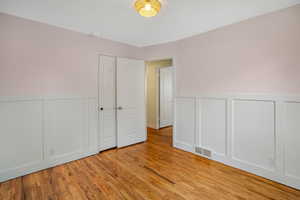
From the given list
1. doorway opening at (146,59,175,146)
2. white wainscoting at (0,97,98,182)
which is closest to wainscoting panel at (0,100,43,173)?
white wainscoting at (0,97,98,182)

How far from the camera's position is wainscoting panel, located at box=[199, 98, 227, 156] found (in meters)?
2.56

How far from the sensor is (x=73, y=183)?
2.03 m

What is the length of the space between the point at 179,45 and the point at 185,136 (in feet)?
6.44

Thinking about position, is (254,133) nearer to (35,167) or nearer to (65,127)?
(65,127)

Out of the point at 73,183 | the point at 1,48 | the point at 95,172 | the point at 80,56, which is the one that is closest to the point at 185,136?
the point at 95,172

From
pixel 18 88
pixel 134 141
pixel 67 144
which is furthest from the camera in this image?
pixel 134 141

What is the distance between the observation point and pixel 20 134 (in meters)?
2.20

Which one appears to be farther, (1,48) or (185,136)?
(185,136)

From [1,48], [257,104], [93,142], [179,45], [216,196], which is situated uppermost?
[179,45]

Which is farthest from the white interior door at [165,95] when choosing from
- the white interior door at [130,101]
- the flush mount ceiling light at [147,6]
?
the flush mount ceiling light at [147,6]

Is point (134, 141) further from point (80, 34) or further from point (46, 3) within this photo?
point (46, 3)

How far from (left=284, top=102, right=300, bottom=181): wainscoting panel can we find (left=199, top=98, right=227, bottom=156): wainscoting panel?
789 millimetres

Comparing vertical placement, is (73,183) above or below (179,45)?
below

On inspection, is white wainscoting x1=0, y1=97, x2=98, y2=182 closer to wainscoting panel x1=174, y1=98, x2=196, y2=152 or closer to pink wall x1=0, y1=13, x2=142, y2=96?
pink wall x1=0, y1=13, x2=142, y2=96
